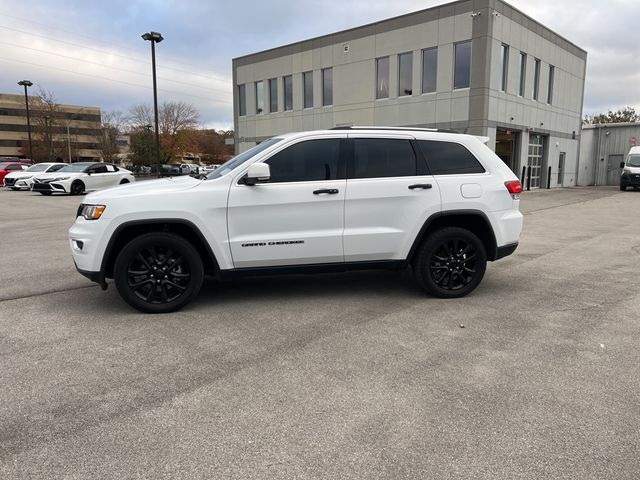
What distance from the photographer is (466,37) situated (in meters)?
22.9

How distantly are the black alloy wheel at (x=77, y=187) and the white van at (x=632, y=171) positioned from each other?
93.2ft

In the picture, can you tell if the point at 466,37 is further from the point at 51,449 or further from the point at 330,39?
the point at 51,449

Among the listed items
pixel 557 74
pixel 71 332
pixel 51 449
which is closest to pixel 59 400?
pixel 51 449

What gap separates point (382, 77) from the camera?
26.6 m

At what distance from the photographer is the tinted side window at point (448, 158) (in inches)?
219

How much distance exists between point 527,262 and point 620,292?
1.88 metres

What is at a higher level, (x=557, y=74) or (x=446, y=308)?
(x=557, y=74)

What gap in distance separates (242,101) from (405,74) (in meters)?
13.6

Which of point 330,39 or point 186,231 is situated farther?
point 330,39

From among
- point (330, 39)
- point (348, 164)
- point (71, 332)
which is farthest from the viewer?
point (330, 39)

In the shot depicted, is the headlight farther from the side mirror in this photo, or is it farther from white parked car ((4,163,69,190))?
white parked car ((4,163,69,190))

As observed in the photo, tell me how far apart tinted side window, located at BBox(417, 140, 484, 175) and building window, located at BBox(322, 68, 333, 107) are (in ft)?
80.9

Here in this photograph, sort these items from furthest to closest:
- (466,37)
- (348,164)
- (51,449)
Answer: (466,37) → (348,164) → (51,449)

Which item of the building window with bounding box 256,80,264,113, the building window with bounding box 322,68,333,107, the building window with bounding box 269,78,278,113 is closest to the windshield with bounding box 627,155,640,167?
the building window with bounding box 322,68,333,107
